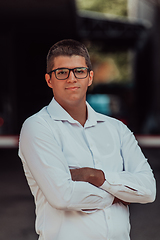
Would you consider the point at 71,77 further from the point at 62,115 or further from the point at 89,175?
the point at 89,175

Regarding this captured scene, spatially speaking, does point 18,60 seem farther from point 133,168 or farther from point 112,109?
point 133,168

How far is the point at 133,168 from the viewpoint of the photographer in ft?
7.64

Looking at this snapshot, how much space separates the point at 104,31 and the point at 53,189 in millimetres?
17435

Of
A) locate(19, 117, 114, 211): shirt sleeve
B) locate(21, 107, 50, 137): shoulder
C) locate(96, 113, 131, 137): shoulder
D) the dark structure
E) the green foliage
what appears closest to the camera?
locate(19, 117, 114, 211): shirt sleeve

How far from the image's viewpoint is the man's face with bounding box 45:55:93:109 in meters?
2.14

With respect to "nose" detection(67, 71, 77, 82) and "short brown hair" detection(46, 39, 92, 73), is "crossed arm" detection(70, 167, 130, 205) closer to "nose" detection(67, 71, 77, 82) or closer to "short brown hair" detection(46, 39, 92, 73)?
"nose" detection(67, 71, 77, 82)

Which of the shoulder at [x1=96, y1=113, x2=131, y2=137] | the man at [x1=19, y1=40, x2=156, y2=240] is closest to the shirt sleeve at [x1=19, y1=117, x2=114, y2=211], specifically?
the man at [x1=19, y1=40, x2=156, y2=240]

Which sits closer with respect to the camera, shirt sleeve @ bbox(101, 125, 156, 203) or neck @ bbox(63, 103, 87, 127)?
shirt sleeve @ bbox(101, 125, 156, 203)

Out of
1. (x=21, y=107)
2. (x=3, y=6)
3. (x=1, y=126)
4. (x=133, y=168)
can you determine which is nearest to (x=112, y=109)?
(x=21, y=107)

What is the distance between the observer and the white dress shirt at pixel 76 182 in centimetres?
202

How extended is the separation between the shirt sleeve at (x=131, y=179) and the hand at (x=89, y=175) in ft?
0.11

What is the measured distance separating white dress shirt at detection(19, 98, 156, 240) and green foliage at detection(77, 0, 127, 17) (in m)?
39.8

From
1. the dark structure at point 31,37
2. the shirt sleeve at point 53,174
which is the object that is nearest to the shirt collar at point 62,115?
the shirt sleeve at point 53,174

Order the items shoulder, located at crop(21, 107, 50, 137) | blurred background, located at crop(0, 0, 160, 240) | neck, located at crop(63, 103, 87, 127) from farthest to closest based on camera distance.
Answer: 1. blurred background, located at crop(0, 0, 160, 240)
2. neck, located at crop(63, 103, 87, 127)
3. shoulder, located at crop(21, 107, 50, 137)
